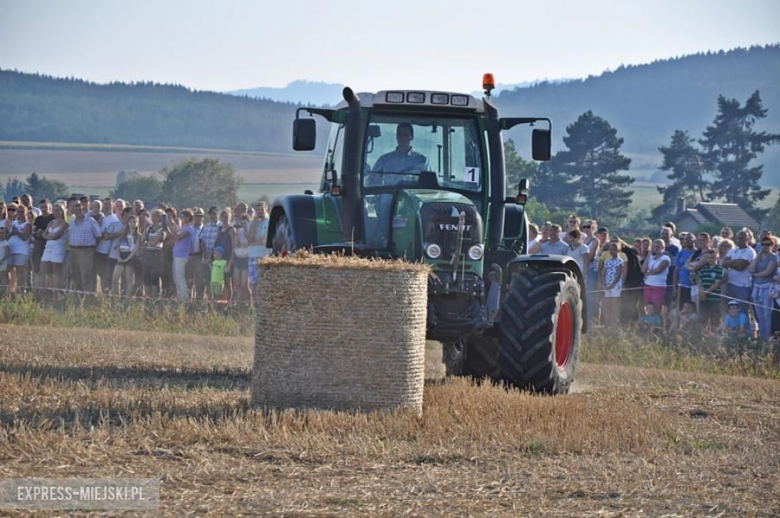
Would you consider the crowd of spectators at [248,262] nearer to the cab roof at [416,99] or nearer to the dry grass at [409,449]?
the dry grass at [409,449]

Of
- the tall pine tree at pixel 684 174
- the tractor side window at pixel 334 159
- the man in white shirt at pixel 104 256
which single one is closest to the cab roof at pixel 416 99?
the tractor side window at pixel 334 159

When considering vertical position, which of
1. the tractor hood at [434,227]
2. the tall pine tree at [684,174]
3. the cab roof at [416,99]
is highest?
the tall pine tree at [684,174]

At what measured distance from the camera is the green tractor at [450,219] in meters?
11.1

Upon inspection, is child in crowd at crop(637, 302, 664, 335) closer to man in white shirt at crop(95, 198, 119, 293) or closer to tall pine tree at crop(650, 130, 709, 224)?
man in white shirt at crop(95, 198, 119, 293)

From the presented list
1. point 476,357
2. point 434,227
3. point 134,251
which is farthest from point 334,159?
point 134,251

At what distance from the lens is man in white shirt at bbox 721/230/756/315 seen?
16906 mm

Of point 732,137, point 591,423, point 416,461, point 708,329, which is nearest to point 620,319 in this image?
point 708,329

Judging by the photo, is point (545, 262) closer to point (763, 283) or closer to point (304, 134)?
point (304, 134)

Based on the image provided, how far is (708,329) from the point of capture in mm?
16766

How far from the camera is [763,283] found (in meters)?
16.7

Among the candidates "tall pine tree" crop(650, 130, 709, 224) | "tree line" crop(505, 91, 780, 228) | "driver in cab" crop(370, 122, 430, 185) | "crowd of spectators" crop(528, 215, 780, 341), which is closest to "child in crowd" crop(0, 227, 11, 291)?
"crowd of spectators" crop(528, 215, 780, 341)

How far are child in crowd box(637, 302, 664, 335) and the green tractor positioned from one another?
5.08 metres

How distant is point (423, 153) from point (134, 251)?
9676 millimetres

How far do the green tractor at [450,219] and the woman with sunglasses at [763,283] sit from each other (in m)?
5.26
